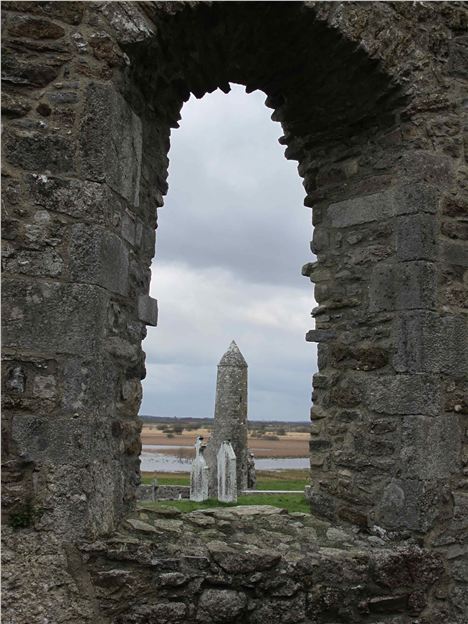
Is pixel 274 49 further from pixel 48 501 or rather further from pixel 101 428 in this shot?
pixel 48 501

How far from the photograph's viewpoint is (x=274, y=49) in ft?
14.1

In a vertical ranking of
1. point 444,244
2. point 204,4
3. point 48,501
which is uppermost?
point 204,4

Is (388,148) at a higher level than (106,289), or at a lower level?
higher

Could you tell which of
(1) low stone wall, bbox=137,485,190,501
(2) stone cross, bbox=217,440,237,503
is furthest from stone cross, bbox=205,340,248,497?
(2) stone cross, bbox=217,440,237,503

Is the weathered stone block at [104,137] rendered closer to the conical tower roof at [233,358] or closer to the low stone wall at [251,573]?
the low stone wall at [251,573]

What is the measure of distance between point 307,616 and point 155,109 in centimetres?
312

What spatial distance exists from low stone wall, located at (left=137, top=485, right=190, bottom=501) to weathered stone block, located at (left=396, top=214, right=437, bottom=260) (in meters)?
12.0

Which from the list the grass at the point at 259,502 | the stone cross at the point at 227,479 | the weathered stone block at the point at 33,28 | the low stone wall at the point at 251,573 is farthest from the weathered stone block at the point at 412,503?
the stone cross at the point at 227,479

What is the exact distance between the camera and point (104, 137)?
346 centimetres

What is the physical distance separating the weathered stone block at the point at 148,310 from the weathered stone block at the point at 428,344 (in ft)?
4.95

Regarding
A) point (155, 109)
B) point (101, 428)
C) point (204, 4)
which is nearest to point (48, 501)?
point (101, 428)

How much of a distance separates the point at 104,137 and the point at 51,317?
0.96 meters

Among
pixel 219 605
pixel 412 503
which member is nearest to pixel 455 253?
pixel 412 503

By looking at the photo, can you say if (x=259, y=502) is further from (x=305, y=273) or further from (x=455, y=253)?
(x=455, y=253)
